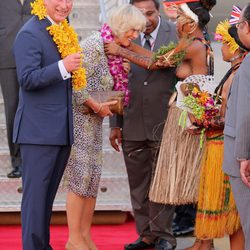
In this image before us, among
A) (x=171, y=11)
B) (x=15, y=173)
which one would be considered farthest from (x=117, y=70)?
(x=15, y=173)

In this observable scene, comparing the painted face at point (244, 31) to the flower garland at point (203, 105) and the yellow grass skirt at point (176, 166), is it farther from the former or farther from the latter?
the yellow grass skirt at point (176, 166)

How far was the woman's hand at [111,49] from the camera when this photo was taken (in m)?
6.03

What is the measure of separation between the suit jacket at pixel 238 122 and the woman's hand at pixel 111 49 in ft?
4.53

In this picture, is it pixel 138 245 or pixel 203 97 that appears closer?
pixel 203 97

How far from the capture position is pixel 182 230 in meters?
7.19

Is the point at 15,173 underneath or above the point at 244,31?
underneath

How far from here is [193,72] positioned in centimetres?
607

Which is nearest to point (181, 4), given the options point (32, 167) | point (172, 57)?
point (172, 57)

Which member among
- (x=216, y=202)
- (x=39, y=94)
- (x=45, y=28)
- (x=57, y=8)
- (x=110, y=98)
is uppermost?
(x=57, y=8)

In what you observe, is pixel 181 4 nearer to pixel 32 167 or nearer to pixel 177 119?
pixel 177 119

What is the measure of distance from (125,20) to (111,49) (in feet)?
0.78

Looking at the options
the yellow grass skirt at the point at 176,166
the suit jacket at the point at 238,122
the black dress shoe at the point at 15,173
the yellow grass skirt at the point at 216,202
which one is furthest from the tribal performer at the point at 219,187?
the black dress shoe at the point at 15,173

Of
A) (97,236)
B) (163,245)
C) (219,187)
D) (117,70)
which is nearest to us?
(219,187)

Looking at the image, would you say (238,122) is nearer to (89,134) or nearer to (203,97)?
(203,97)
